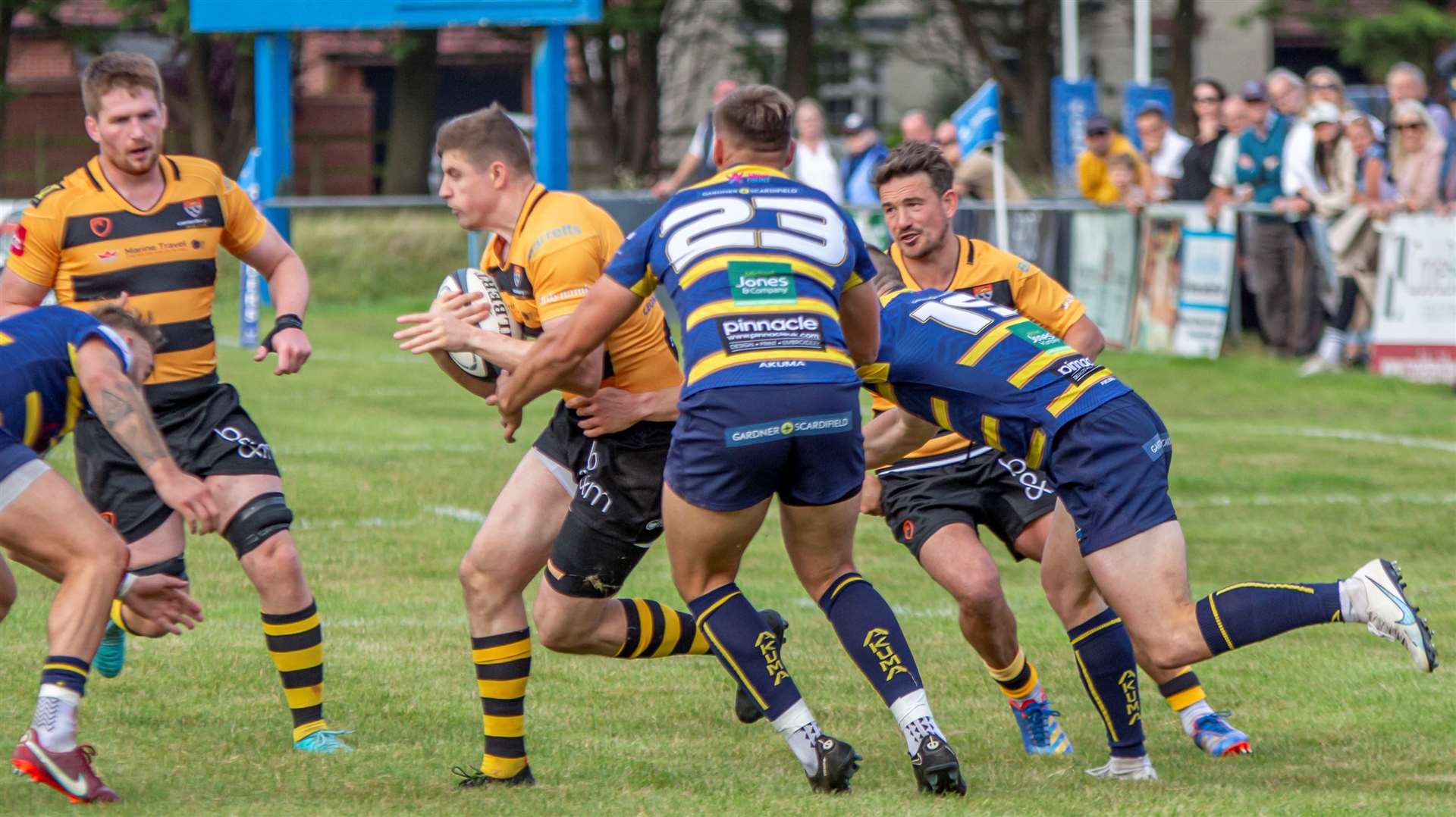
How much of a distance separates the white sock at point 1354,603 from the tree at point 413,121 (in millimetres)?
32552

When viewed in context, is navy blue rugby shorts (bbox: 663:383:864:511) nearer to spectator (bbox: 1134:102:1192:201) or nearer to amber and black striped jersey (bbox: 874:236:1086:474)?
amber and black striped jersey (bbox: 874:236:1086:474)

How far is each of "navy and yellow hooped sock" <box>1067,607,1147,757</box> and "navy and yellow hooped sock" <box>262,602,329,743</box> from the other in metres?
2.48

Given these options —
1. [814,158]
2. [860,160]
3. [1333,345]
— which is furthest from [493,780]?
[860,160]

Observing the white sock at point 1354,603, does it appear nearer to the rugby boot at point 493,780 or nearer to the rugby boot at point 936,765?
the rugby boot at point 936,765

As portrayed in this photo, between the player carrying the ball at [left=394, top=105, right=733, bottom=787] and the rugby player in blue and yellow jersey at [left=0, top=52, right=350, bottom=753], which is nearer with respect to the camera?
the player carrying the ball at [left=394, top=105, right=733, bottom=787]

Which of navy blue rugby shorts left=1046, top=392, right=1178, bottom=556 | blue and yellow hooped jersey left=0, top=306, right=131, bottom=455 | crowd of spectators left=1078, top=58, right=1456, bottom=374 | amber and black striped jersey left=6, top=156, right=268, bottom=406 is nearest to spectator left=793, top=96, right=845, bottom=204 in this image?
crowd of spectators left=1078, top=58, right=1456, bottom=374

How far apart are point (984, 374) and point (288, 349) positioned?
2.36 m

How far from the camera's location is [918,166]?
6633 mm

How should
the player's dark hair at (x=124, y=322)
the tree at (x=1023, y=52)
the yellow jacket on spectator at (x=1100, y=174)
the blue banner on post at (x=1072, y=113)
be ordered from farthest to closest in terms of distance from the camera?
the tree at (x=1023, y=52), the blue banner on post at (x=1072, y=113), the yellow jacket on spectator at (x=1100, y=174), the player's dark hair at (x=124, y=322)

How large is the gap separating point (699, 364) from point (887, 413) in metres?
1.25

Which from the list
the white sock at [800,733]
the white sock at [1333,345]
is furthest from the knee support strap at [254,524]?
the white sock at [1333,345]

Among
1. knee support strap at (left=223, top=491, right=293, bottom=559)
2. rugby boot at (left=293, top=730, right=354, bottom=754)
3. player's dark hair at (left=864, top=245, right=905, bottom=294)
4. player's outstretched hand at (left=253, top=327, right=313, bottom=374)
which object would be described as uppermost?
player's dark hair at (left=864, top=245, right=905, bottom=294)

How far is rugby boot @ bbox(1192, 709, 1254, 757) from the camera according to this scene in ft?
20.9

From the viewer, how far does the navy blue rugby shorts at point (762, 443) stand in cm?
521
